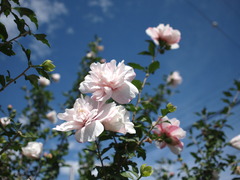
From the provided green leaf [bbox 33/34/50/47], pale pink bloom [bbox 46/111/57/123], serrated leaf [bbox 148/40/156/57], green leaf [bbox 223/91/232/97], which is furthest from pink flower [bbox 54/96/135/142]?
pale pink bloom [bbox 46/111/57/123]

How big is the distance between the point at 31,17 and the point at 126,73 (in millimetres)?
447

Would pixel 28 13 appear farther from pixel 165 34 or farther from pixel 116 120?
pixel 165 34

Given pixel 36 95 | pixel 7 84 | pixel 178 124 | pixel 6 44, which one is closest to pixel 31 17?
pixel 6 44

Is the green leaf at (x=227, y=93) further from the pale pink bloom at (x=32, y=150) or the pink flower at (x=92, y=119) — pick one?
the pale pink bloom at (x=32, y=150)

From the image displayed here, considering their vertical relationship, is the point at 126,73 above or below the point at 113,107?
above

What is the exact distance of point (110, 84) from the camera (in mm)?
639

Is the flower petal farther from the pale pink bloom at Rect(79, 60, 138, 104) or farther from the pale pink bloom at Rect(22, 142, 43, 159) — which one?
the pale pink bloom at Rect(22, 142, 43, 159)

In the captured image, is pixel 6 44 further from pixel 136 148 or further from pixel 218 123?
pixel 218 123

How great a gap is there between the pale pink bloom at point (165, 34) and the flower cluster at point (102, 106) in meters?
0.59

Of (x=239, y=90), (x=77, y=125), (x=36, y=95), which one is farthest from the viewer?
(x=36, y=95)

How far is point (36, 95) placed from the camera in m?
3.16

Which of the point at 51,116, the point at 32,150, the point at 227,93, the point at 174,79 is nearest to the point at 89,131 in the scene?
the point at 32,150

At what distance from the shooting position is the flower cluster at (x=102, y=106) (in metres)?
0.59

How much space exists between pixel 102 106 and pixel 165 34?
0.74 meters
